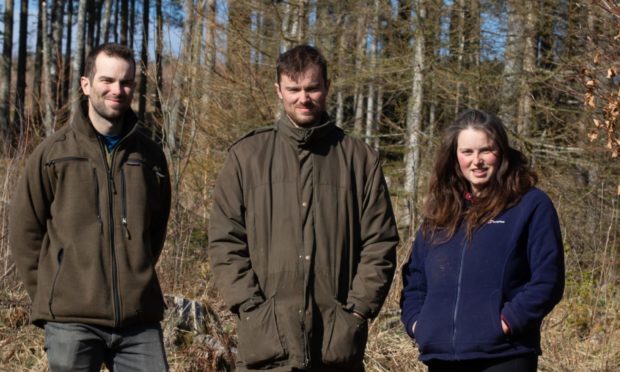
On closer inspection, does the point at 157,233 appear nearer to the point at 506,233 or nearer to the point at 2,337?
the point at 506,233

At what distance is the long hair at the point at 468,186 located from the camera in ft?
11.4

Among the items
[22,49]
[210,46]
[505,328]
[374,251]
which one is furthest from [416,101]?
[22,49]

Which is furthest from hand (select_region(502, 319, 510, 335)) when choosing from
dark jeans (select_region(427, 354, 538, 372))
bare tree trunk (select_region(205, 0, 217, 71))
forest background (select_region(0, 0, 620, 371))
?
bare tree trunk (select_region(205, 0, 217, 71))

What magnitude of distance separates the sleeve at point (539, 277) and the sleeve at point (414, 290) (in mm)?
452

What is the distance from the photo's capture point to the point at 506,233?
340cm

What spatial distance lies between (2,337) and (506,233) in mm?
4543

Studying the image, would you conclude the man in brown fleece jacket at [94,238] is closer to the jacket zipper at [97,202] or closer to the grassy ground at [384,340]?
the jacket zipper at [97,202]

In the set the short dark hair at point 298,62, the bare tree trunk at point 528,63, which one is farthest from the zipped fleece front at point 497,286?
the bare tree trunk at point 528,63

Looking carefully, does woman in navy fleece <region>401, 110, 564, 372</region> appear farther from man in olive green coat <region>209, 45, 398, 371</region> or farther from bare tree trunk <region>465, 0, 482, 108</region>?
bare tree trunk <region>465, 0, 482, 108</region>

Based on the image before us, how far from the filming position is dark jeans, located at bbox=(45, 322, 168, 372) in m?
3.74

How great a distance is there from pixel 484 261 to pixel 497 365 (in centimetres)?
41

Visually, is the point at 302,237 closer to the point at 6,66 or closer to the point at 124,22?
the point at 6,66

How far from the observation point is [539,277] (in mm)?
3287

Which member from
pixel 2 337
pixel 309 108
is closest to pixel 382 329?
pixel 2 337
